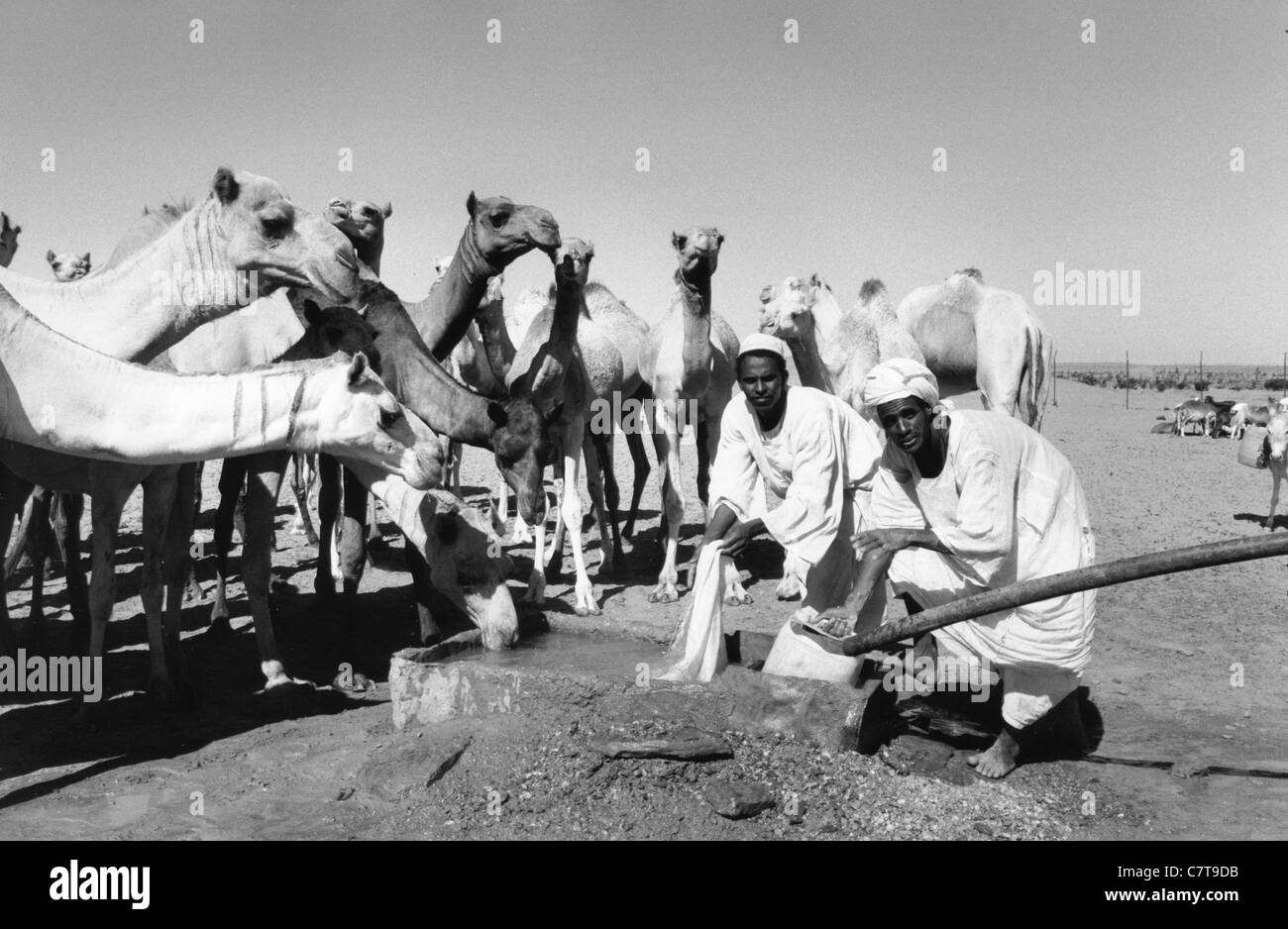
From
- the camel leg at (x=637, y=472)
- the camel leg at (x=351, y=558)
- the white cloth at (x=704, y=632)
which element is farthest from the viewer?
the camel leg at (x=637, y=472)

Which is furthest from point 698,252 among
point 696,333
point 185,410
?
point 185,410

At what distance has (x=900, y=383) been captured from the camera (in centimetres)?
520

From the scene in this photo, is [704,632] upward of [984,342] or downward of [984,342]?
downward

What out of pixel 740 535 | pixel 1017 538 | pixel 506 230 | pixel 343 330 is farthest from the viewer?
pixel 506 230

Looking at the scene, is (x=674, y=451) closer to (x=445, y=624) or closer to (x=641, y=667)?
(x=445, y=624)

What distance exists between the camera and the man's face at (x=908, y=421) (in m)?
5.23

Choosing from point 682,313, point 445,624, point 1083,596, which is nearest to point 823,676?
point 1083,596

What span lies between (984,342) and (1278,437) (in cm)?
443

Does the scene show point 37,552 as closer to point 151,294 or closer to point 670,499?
point 151,294

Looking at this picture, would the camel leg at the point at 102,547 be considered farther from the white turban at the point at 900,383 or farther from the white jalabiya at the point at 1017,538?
the white jalabiya at the point at 1017,538

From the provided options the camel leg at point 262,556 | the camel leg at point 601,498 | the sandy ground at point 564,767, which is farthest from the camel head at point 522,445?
the camel leg at point 601,498

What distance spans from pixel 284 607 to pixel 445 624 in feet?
8.09

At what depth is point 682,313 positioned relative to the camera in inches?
407

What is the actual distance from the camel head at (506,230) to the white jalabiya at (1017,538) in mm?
3399
